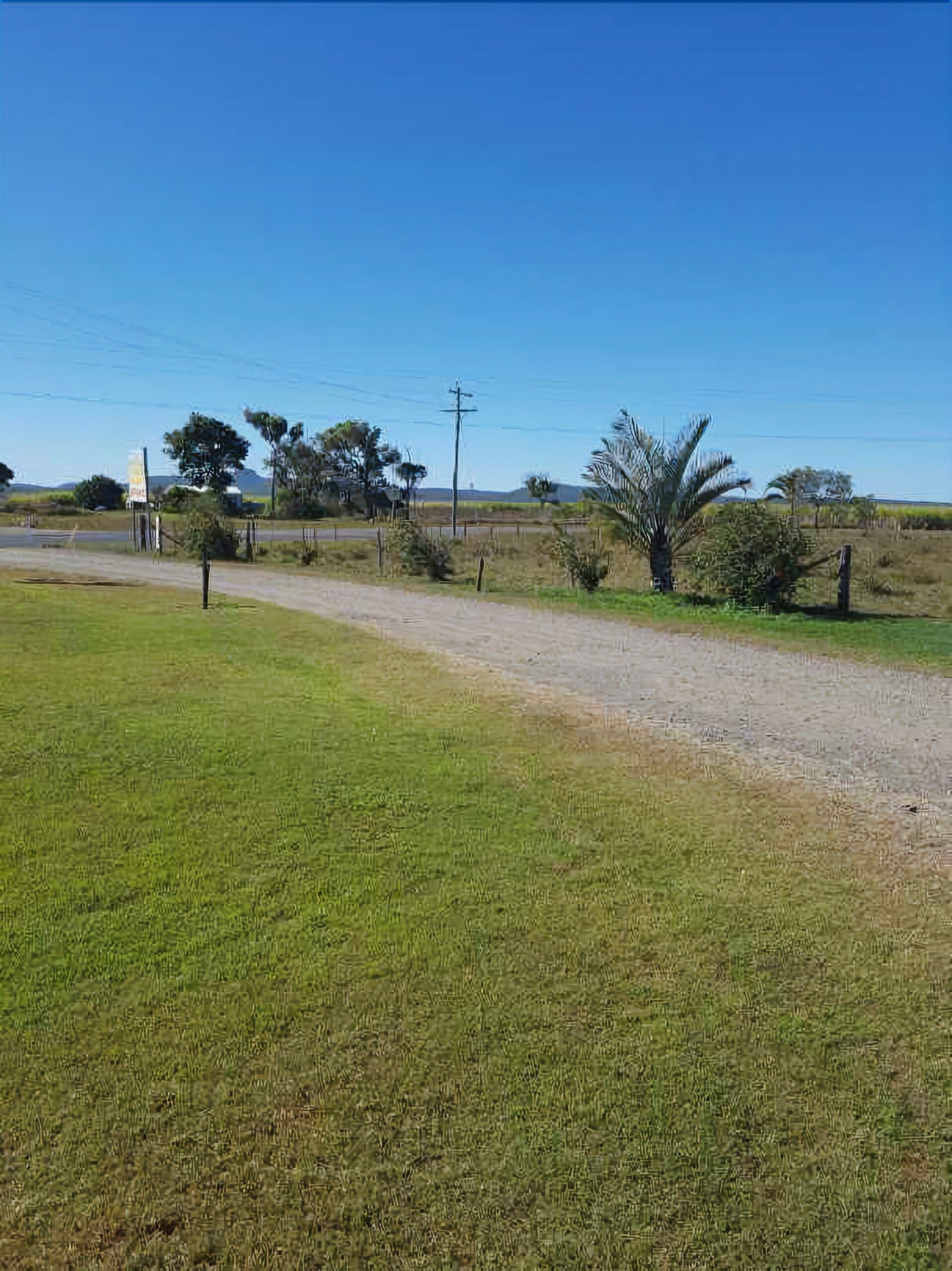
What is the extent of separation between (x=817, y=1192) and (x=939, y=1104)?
0.59 metres

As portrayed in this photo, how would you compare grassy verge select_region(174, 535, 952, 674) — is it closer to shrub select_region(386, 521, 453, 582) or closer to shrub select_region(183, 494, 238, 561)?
shrub select_region(386, 521, 453, 582)

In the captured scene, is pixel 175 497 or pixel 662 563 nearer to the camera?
pixel 662 563

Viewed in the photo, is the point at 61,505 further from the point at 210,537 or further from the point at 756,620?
the point at 756,620

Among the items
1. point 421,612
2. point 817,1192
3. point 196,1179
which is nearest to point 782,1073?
point 817,1192

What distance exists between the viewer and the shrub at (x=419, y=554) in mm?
21391

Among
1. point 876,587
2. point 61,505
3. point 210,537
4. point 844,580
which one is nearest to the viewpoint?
point 844,580

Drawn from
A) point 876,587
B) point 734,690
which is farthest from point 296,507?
point 734,690

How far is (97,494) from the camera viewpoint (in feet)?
239

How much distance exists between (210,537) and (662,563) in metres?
15.8

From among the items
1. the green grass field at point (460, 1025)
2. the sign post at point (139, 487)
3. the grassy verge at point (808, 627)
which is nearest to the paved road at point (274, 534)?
the sign post at point (139, 487)

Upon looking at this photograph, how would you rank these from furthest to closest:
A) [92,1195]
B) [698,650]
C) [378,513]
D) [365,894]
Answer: [378,513] < [698,650] < [365,894] < [92,1195]

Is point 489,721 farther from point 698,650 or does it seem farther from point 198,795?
point 698,650

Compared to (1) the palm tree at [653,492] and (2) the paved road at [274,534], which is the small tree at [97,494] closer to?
(2) the paved road at [274,534]

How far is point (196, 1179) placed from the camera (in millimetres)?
2303
